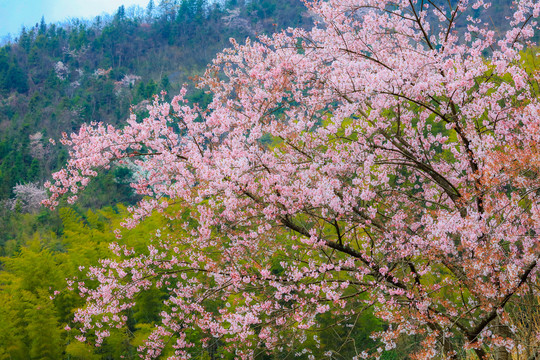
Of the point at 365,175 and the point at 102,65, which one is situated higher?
the point at 102,65

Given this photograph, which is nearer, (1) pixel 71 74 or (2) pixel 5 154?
(2) pixel 5 154

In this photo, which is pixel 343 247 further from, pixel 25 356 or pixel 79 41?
pixel 79 41

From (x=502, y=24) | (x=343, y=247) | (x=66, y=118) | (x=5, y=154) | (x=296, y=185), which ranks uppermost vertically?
(x=502, y=24)

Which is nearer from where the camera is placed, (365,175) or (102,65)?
(365,175)

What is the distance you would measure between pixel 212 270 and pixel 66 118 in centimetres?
4868

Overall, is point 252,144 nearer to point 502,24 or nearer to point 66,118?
point 502,24

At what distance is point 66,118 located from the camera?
47.2 metres

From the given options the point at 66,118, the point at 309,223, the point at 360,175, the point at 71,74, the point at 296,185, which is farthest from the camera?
the point at 71,74

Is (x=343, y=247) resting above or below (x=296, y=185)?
below

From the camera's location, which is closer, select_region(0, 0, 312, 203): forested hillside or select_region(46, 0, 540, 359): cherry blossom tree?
select_region(46, 0, 540, 359): cherry blossom tree

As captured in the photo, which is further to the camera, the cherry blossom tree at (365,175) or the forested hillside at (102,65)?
the forested hillside at (102,65)

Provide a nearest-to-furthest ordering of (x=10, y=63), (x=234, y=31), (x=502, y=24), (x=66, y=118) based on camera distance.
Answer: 1. (x=502, y=24)
2. (x=66, y=118)
3. (x=10, y=63)
4. (x=234, y=31)

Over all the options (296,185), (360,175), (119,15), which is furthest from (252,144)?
(119,15)

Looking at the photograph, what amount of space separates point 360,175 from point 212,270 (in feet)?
7.08
